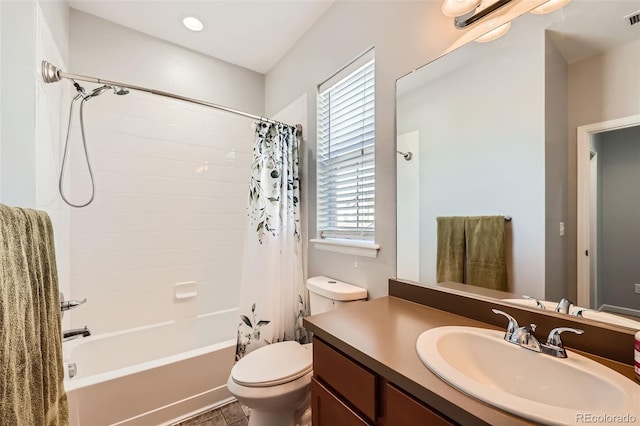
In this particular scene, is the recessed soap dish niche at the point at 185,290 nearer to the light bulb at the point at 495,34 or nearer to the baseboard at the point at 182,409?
the baseboard at the point at 182,409

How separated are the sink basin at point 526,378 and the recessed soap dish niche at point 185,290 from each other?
205 centimetres

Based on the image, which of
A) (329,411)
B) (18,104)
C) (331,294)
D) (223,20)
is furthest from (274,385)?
(223,20)

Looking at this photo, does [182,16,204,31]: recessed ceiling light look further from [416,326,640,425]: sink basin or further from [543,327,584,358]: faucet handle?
[543,327,584,358]: faucet handle

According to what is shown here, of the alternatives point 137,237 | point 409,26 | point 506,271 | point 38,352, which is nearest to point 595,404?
point 506,271

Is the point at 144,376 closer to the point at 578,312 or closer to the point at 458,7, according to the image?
the point at 578,312

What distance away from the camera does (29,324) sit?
0.75 meters

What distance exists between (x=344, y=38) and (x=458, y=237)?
1420mm

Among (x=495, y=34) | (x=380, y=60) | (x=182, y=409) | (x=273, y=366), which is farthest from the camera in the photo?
(x=182, y=409)

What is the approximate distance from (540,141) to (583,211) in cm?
26

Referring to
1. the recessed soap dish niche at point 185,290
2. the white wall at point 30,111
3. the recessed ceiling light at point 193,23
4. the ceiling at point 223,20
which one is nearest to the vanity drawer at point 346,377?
the white wall at point 30,111

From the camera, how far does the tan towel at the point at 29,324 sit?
0.63m

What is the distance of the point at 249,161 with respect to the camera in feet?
8.61

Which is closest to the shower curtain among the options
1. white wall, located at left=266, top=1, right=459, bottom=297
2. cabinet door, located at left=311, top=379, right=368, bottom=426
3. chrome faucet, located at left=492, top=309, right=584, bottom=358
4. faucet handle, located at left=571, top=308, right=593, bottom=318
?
white wall, located at left=266, top=1, right=459, bottom=297

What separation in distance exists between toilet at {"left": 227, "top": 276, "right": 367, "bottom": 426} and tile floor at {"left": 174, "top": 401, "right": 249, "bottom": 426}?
0.38 m
